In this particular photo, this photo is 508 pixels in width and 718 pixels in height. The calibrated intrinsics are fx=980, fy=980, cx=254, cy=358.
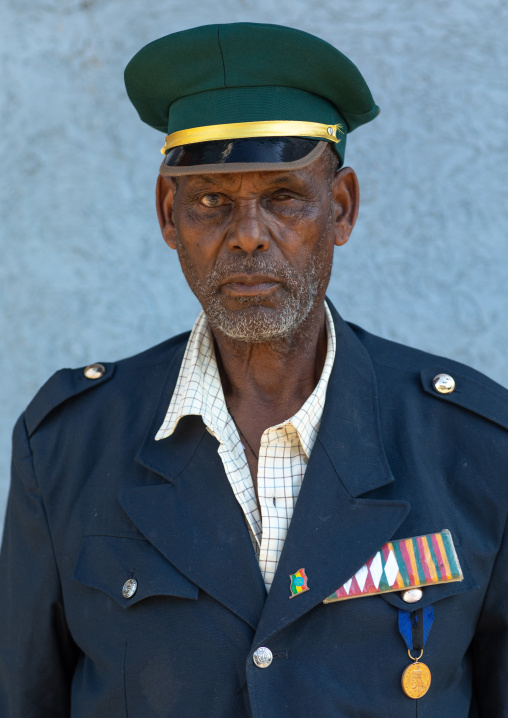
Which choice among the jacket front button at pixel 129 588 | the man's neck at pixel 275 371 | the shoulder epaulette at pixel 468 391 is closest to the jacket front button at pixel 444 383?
the shoulder epaulette at pixel 468 391

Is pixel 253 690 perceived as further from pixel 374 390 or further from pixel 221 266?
pixel 221 266

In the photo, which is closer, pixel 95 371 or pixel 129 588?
pixel 129 588

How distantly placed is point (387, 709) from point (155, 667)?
42 cm

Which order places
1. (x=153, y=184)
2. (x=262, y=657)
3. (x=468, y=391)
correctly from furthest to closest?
(x=153, y=184)
(x=468, y=391)
(x=262, y=657)

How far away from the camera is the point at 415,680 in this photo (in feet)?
5.66

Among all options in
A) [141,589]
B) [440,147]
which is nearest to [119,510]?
[141,589]

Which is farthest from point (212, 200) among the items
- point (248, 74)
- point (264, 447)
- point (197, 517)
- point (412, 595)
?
point (412, 595)

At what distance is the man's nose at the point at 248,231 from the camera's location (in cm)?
180

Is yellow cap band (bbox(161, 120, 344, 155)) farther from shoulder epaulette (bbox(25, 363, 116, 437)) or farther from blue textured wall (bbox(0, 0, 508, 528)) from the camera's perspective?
blue textured wall (bbox(0, 0, 508, 528))

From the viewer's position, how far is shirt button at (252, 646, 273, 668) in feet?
5.56

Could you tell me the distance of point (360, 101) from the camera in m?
1.93

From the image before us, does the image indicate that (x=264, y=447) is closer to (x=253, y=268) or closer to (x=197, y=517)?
(x=197, y=517)

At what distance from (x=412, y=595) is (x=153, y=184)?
163 centimetres

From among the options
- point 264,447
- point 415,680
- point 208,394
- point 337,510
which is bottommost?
point 415,680
